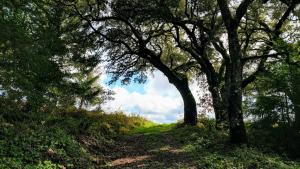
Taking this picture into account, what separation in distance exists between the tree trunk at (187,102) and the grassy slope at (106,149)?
3.22 metres

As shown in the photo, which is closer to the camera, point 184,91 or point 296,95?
point 296,95

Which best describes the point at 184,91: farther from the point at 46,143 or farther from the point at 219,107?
the point at 46,143

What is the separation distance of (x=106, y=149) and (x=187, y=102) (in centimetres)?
991

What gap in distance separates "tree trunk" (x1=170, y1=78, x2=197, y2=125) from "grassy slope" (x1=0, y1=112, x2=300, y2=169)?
3.22m

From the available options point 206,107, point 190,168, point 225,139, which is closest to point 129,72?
point 206,107

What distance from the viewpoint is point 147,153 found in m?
17.6

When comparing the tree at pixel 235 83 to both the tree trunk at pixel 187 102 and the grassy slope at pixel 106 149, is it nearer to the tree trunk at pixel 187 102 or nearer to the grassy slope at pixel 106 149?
the grassy slope at pixel 106 149

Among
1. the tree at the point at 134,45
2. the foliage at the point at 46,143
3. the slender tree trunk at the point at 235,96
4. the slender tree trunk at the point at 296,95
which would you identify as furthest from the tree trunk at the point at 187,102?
the slender tree trunk at the point at 296,95

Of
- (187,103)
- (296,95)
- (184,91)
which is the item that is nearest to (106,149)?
(296,95)

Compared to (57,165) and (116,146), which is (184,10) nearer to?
(116,146)

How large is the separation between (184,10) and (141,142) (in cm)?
864

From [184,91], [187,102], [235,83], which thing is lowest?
[235,83]

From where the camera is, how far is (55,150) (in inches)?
535

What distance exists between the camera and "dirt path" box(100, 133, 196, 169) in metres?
15.0
